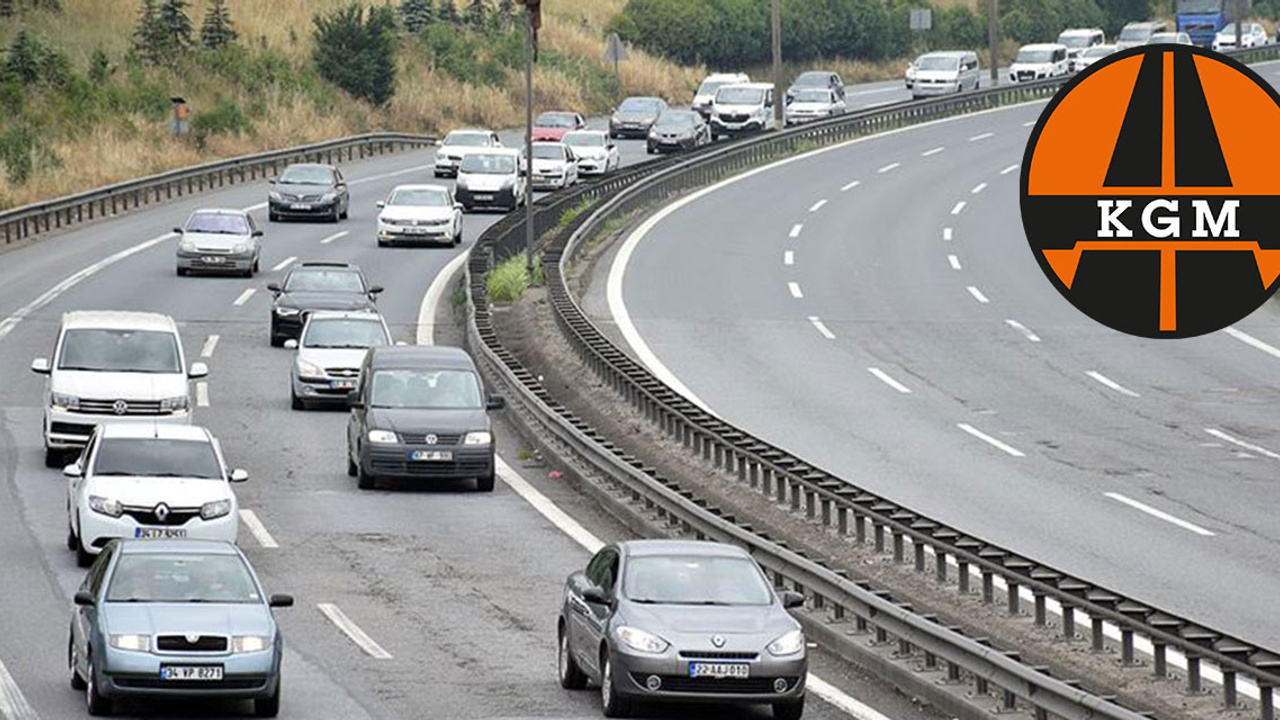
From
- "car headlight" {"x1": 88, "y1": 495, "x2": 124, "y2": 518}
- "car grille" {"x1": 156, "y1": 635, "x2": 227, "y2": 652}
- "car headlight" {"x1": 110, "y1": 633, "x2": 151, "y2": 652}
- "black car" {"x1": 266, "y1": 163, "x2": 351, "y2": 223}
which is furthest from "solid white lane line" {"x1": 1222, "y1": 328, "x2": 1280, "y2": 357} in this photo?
"car headlight" {"x1": 110, "y1": 633, "x2": 151, "y2": 652}

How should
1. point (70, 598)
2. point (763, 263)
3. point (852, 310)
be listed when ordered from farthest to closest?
1. point (763, 263)
2. point (852, 310)
3. point (70, 598)

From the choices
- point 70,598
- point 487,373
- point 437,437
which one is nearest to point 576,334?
point 487,373

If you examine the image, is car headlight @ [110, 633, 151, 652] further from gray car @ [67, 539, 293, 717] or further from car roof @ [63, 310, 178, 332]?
car roof @ [63, 310, 178, 332]

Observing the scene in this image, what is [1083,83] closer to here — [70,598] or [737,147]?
[70,598]

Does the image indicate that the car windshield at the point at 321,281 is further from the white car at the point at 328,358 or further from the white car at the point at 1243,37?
the white car at the point at 1243,37

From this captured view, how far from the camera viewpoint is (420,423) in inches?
1271

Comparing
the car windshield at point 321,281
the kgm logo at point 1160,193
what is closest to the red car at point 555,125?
the car windshield at point 321,281

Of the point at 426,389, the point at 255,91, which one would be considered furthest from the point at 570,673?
the point at 255,91

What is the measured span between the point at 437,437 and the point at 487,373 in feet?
30.7

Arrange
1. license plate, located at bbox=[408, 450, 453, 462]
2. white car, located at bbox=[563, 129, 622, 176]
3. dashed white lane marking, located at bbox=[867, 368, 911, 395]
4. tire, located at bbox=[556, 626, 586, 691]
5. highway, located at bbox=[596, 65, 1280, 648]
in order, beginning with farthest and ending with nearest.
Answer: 1. white car, located at bbox=[563, 129, 622, 176]
2. dashed white lane marking, located at bbox=[867, 368, 911, 395]
3. license plate, located at bbox=[408, 450, 453, 462]
4. highway, located at bbox=[596, 65, 1280, 648]
5. tire, located at bbox=[556, 626, 586, 691]

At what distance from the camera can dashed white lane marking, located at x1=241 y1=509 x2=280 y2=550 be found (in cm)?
2793

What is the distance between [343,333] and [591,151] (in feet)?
123

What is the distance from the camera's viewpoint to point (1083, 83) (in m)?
8.68

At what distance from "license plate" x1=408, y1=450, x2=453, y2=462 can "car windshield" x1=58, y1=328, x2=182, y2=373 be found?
385 centimetres
